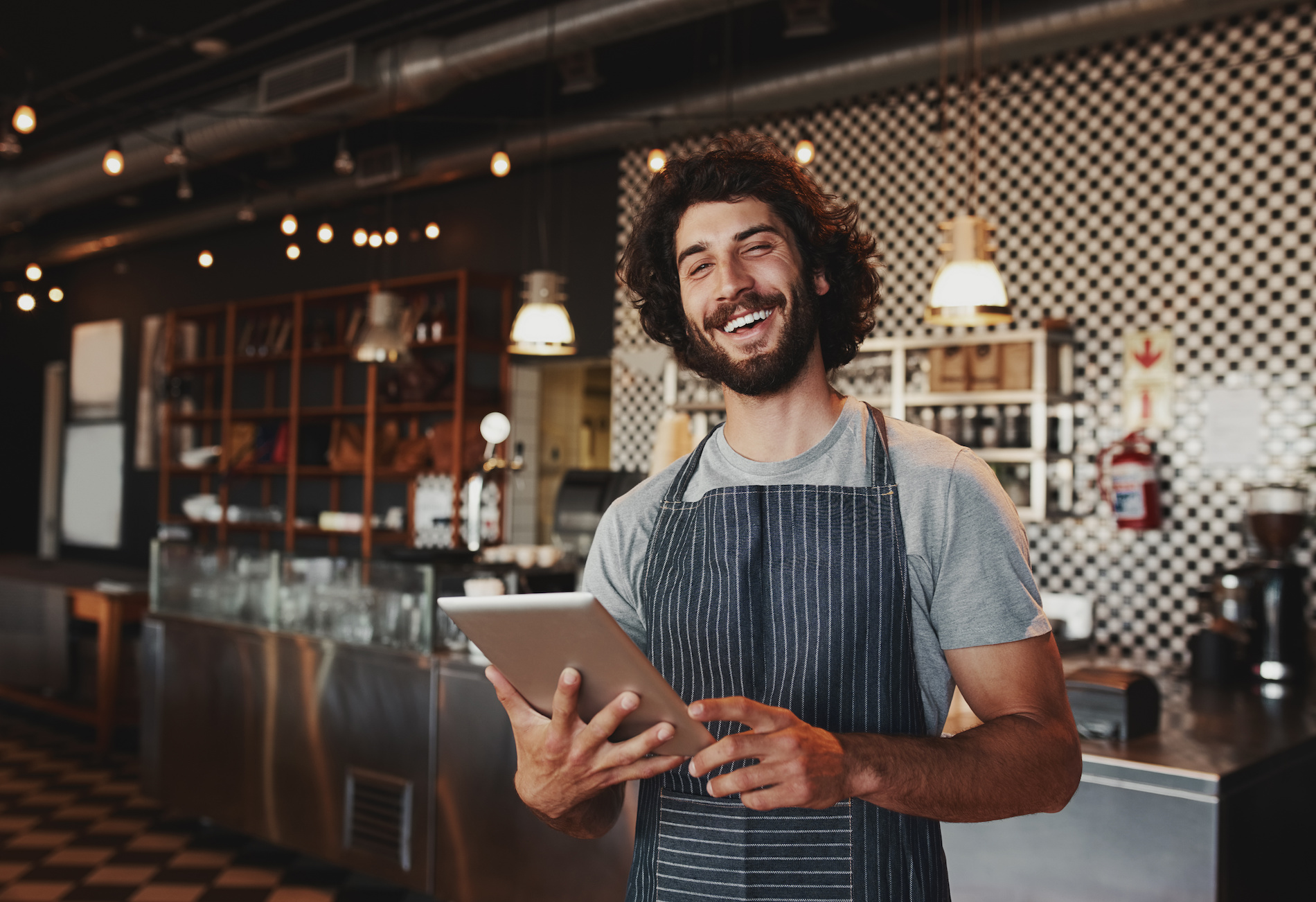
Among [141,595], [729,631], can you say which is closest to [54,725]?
[141,595]

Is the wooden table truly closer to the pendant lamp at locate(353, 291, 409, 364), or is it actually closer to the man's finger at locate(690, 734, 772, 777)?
the pendant lamp at locate(353, 291, 409, 364)

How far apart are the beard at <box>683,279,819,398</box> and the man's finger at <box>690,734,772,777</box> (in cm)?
52

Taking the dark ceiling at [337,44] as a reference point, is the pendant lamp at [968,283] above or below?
below

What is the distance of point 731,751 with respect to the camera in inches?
41.3

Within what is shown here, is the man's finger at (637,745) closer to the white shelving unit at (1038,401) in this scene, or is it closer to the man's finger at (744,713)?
the man's finger at (744,713)

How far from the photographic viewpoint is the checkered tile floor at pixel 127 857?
406 centimetres

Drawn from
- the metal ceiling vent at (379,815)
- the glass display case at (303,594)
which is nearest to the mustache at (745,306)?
the glass display case at (303,594)

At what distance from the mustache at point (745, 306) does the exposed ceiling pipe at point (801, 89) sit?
326cm

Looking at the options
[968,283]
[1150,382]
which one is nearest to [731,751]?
[968,283]

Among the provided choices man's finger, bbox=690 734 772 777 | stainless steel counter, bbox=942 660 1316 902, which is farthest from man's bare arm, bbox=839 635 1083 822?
stainless steel counter, bbox=942 660 1316 902

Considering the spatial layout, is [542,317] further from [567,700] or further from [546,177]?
[567,700]

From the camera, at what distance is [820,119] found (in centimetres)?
571

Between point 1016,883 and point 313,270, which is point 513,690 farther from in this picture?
point 313,270

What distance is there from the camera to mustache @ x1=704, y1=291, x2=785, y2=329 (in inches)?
57.0
